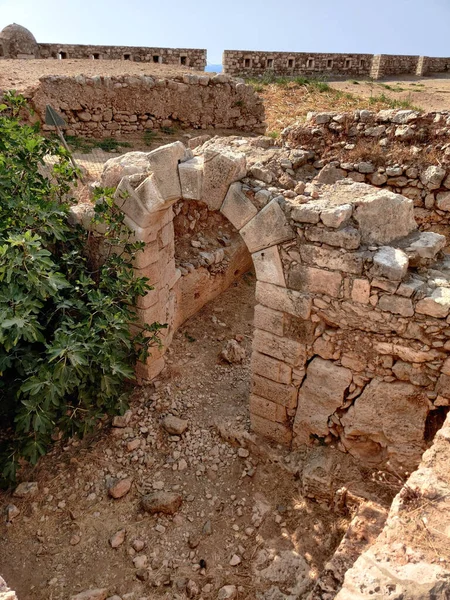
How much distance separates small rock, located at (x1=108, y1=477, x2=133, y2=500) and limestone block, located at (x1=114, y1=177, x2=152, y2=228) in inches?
95.5

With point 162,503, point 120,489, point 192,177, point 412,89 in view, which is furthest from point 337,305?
point 412,89

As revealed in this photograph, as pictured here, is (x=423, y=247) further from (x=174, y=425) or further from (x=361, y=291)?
(x=174, y=425)

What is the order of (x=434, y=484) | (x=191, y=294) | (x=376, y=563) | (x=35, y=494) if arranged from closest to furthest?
(x=376, y=563) < (x=434, y=484) < (x=35, y=494) < (x=191, y=294)

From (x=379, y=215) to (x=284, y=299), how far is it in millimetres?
1019

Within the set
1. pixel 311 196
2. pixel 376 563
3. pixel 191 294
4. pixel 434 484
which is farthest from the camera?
pixel 191 294

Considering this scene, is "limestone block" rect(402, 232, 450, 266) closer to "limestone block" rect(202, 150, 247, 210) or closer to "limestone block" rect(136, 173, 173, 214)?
"limestone block" rect(202, 150, 247, 210)

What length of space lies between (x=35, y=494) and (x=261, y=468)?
6.78 ft

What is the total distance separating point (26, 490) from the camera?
4.29m

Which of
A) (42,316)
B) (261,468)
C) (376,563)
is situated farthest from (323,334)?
(42,316)

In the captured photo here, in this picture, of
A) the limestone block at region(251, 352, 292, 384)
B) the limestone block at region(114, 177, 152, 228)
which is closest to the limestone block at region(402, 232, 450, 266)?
the limestone block at region(251, 352, 292, 384)

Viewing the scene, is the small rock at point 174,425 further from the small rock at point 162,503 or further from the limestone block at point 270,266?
the limestone block at point 270,266

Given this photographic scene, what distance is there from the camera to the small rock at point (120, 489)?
4.36 m

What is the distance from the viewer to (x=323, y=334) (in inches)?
158

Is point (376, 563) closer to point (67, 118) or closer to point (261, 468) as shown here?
point (261, 468)
